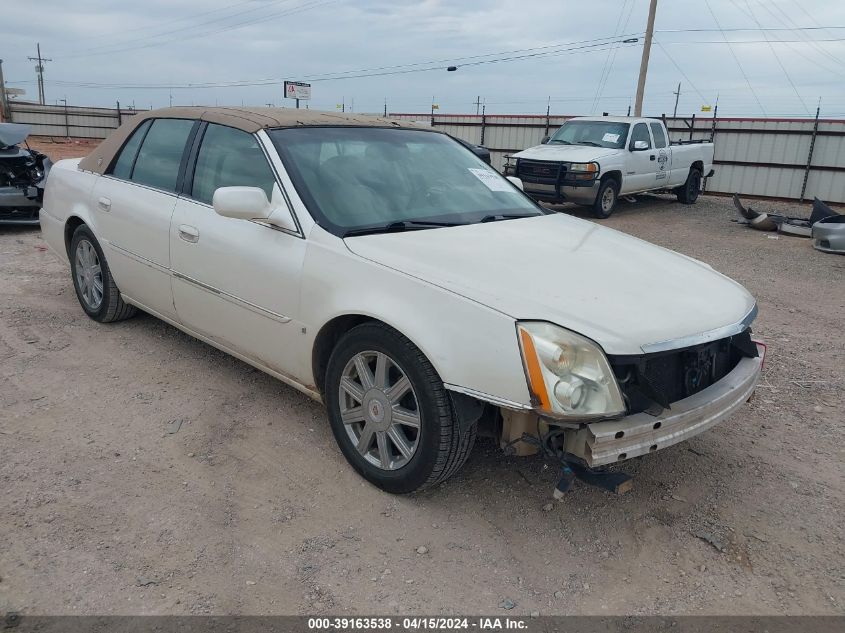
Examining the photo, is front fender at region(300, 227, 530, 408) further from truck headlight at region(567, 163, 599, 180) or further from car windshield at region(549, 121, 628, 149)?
car windshield at region(549, 121, 628, 149)

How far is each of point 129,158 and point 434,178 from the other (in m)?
2.36

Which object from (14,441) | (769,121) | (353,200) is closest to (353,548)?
(353,200)

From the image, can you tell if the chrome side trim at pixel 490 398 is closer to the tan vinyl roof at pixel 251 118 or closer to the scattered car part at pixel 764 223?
the tan vinyl roof at pixel 251 118

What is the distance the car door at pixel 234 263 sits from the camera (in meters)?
3.31

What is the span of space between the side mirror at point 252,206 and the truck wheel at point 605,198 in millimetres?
9961

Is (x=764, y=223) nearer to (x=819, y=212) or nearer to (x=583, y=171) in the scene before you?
(x=819, y=212)

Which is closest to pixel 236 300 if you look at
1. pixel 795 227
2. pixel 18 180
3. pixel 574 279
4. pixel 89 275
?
pixel 574 279

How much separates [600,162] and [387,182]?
948cm

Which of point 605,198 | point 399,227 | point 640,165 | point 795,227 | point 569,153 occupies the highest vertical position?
point 569,153

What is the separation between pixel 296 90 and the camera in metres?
18.8

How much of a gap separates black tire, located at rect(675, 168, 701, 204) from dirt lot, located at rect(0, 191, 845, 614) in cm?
1195

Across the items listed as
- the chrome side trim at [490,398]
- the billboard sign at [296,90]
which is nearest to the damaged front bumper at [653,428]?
the chrome side trim at [490,398]

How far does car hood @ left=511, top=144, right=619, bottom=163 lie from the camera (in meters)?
12.2

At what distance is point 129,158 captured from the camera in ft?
15.4
